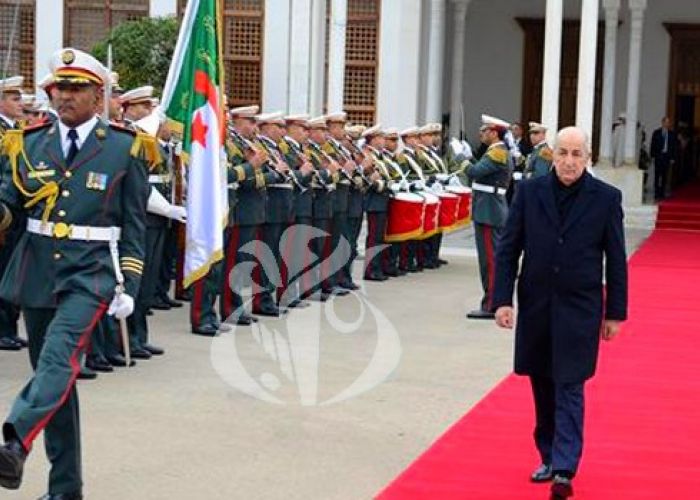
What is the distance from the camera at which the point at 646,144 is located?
31.0 m

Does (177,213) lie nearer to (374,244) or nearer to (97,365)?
(97,365)

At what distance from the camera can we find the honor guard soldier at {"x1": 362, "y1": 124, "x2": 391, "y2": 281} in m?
14.9

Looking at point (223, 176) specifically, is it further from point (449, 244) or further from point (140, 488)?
point (449, 244)

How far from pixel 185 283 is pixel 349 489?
140 inches

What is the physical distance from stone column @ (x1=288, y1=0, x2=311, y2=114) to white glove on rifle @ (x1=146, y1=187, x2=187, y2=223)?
41.0 feet

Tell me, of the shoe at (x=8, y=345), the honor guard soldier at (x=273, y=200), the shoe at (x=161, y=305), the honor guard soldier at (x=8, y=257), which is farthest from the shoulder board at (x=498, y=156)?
the shoe at (x=8, y=345)

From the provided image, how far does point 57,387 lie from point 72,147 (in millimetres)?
982

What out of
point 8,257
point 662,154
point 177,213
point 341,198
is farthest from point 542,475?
point 662,154

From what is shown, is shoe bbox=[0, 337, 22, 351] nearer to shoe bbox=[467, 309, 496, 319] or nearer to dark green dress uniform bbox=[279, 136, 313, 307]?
dark green dress uniform bbox=[279, 136, 313, 307]

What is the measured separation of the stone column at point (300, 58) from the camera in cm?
2247

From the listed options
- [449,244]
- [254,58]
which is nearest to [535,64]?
[254,58]

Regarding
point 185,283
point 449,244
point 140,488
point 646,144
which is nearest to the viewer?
point 140,488

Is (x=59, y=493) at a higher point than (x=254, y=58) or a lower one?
lower

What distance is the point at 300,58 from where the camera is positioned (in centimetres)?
2261
